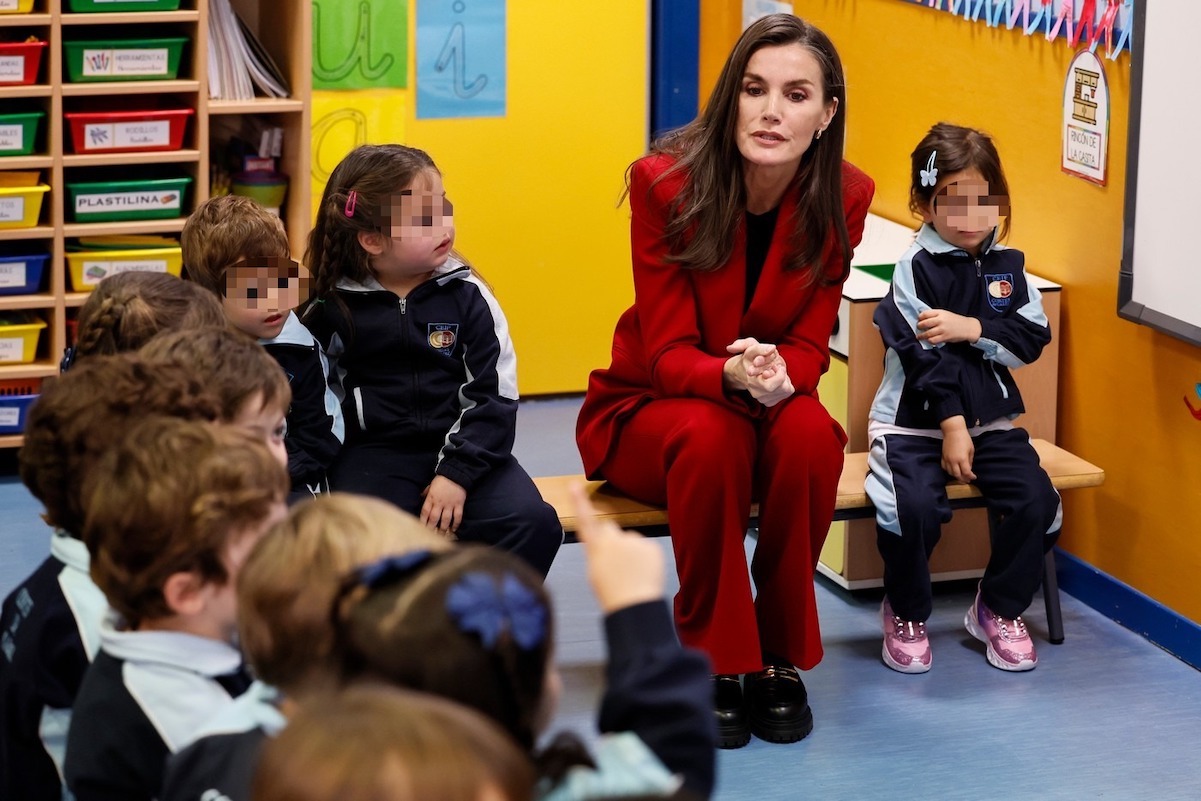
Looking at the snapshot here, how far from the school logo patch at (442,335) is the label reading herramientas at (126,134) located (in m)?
1.44

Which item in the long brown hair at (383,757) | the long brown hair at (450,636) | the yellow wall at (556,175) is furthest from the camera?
the yellow wall at (556,175)

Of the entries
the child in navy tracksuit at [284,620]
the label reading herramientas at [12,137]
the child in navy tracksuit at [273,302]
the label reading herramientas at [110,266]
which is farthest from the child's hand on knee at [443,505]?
the label reading herramientas at [12,137]

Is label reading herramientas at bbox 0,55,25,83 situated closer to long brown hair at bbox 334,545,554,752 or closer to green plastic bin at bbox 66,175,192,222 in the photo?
green plastic bin at bbox 66,175,192,222

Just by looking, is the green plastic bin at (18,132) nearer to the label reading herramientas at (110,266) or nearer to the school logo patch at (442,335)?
the label reading herramientas at (110,266)

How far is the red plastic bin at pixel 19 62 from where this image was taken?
3829mm

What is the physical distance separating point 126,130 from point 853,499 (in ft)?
6.76

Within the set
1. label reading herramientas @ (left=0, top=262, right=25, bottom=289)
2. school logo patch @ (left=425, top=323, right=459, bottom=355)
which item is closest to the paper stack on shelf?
label reading herramientas @ (left=0, top=262, right=25, bottom=289)

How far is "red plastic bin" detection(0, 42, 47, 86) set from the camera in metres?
3.83

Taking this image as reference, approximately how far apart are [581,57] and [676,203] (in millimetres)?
2007

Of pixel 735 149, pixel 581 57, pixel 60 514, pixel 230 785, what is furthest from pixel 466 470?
pixel 581 57

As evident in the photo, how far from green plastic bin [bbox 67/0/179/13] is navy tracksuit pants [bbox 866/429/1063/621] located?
6.84 ft

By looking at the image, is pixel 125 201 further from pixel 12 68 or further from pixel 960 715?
pixel 960 715

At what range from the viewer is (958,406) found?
3193 millimetres

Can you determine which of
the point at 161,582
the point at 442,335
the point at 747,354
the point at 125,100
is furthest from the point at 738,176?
the point at 125,100
